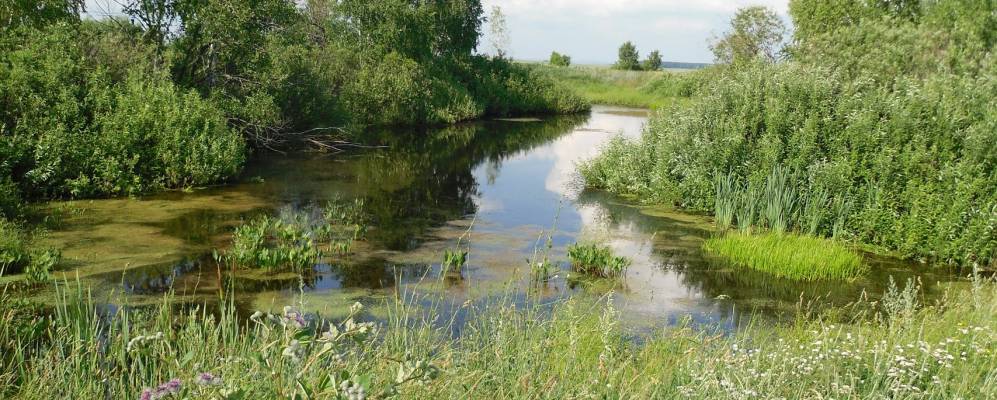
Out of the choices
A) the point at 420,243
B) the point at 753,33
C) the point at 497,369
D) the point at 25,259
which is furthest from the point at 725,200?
the point at 753,33

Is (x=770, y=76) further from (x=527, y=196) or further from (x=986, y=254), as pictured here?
(x=527, y=196)

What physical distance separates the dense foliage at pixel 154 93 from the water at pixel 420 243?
794mm

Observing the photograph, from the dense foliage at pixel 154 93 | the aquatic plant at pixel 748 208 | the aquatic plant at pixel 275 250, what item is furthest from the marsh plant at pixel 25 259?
the aquatic plant at pixel 748 208

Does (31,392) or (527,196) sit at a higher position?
(31,392)

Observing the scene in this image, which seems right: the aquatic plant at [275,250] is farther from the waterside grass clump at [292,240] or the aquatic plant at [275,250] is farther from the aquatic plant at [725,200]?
the aquatic plant at [725,200]

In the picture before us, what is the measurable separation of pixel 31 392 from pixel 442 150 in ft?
72.3

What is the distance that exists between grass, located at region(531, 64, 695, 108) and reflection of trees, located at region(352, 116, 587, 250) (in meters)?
17.3

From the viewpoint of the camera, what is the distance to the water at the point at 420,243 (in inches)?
365

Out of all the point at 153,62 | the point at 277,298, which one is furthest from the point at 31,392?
the point at 153,62

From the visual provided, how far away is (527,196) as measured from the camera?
1780 centimetres

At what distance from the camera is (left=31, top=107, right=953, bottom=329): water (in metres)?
9.28

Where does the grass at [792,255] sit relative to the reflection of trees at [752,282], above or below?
above

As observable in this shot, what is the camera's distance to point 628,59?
71.6m

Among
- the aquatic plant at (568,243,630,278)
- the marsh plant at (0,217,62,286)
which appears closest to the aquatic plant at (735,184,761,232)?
the aquatic plant at (568,243,630,278)
